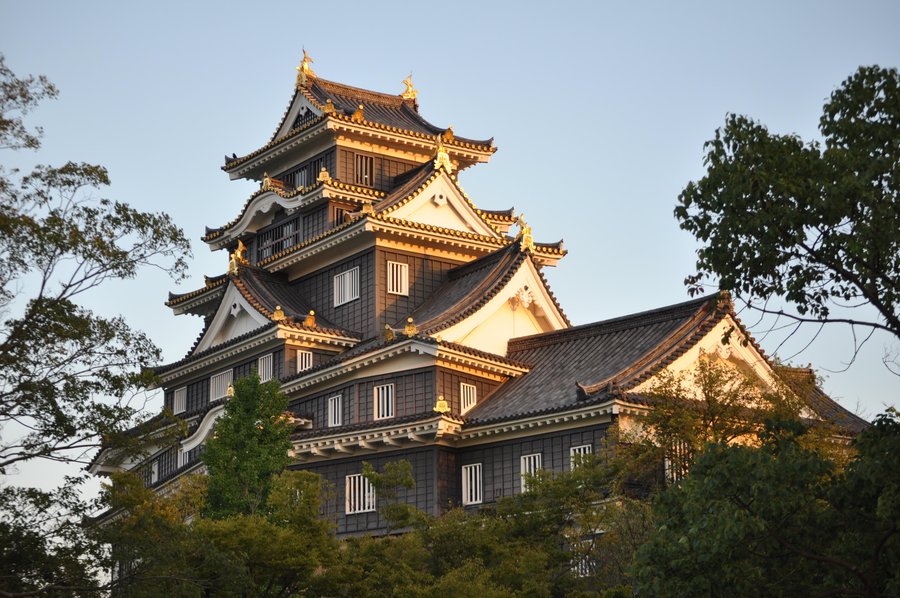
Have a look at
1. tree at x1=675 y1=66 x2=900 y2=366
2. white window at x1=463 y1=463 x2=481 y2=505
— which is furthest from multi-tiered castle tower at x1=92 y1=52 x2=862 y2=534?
tree at x1=675 y1=66 x2=900 y2=366

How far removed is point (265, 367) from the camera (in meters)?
47.7

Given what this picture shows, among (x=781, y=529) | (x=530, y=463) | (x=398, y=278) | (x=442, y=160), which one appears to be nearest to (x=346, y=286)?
(x=398, y=278)

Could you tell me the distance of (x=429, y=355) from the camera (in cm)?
4203

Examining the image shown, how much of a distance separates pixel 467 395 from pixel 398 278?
6.63 meters

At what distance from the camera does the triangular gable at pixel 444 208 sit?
48.2 meters

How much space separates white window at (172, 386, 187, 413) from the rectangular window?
10.5 m

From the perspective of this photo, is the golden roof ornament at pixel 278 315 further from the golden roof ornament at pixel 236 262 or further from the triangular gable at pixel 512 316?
the triangular gable at pixel 512 316

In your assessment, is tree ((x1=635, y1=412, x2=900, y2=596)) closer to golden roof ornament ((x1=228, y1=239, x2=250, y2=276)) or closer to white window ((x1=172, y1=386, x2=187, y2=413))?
golden roof ornament ((x1=228, y1=239, x2=250, y2=276))

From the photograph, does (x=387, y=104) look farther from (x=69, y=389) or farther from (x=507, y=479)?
(x=69, y=389)

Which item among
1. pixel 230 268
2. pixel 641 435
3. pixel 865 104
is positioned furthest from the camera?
pixel 230 268

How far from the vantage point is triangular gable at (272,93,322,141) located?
53500 mm

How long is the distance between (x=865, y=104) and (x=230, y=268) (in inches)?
1371

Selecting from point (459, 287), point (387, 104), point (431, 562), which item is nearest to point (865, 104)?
point (431, 562)

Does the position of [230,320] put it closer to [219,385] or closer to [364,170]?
[219,385]
